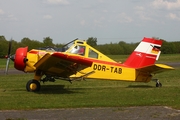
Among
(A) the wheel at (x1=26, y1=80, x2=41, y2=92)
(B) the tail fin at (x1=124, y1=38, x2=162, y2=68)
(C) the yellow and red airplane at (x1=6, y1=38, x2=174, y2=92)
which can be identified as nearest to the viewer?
(C) the yellow and red airplane at (x1=6, y1=38, x2=174, y2=92)

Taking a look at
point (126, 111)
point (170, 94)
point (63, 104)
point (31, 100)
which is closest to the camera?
point (126, 111)

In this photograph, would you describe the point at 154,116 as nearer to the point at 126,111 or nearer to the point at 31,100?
the point at 126,111

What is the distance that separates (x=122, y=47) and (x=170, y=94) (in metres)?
46.2

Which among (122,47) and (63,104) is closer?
(63,104)

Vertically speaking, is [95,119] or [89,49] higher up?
[89,49]

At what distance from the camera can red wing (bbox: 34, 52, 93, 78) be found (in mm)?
11680

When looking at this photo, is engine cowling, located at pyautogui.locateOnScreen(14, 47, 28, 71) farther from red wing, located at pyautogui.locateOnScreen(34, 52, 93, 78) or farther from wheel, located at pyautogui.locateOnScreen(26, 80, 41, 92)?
wheel, located at pyautogui.locateOnScreen(26, 80, 41, 92)

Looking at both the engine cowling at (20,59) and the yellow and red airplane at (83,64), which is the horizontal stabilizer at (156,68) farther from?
the engine cowling at (20,59)

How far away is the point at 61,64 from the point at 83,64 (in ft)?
3.27

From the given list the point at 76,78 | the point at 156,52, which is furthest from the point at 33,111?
the point at 156,52

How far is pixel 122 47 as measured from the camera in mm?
57562

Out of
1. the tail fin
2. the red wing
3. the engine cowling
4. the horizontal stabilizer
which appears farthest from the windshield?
the horizontal stabilizer

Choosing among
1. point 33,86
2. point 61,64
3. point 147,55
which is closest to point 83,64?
point 61,64

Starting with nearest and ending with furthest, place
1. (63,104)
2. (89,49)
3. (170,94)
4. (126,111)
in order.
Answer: (126,111) → (63,104) → (170,94) → (89,49)
